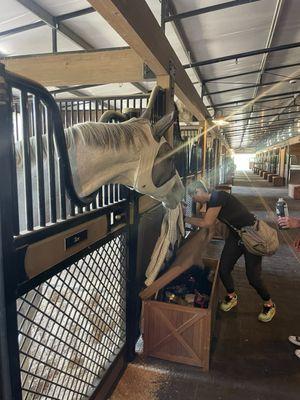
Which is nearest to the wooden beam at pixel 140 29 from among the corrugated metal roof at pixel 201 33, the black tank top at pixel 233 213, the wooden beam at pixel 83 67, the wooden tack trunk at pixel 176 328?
the wooden beam at pixel 83 67

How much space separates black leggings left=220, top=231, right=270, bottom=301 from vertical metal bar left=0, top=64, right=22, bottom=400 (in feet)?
6.88

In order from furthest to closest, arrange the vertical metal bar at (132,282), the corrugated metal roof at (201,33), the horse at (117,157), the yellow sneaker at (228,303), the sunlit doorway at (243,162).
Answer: the sunlit doorway at (243,162), the yellow sneaker at (228,303), the corrugated metal roof at (201,33), the vertical metal bar at (132,282), the horse at (117,157)

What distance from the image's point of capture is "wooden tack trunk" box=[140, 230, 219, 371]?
6.57ft

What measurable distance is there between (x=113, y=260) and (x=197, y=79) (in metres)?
3.93

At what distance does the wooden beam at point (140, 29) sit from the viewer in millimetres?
1045

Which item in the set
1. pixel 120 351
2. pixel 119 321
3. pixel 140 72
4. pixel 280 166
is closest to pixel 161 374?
pixel 120 351

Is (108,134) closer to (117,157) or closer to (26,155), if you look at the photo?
(117,157)

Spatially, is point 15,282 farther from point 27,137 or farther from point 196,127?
point 196,127

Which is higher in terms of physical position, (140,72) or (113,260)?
(140,72)

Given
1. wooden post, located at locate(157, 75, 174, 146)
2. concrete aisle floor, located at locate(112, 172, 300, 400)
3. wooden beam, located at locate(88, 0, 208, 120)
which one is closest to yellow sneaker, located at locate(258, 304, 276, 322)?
concrete aisle floor, located at locate(112, 172, 300, 400)

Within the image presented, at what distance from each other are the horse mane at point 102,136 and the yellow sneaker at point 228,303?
2.00 meters

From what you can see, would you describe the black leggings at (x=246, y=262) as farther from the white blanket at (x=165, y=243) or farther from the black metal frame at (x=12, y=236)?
the black metal frame at (x=12, y=236)

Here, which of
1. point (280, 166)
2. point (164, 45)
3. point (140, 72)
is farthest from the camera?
point (280, 166)

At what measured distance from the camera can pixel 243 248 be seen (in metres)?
2.65
